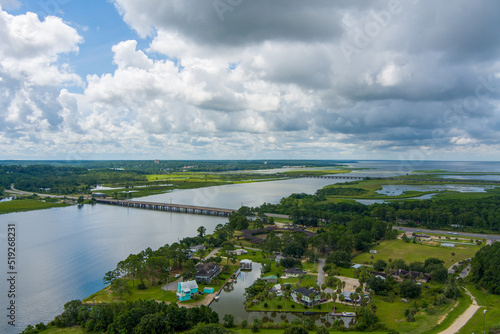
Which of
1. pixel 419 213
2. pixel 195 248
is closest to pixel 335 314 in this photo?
pixel 195 248

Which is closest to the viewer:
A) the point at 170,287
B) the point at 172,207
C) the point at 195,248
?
the point at 170,287

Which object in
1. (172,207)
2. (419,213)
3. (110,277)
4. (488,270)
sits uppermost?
(488,270)

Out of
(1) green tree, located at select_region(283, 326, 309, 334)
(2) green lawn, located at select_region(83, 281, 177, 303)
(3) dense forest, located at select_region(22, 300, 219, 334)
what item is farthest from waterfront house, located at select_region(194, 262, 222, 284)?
(1) green tree, located at select_region(283, 326, 309, 334)

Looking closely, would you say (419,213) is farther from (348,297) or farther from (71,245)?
(71,245)

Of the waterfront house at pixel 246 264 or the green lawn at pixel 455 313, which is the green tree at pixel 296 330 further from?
the waterfront house at pixel 246 264

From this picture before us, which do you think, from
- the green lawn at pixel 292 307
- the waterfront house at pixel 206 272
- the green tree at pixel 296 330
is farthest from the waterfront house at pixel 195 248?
the green tree at pixel 296 330

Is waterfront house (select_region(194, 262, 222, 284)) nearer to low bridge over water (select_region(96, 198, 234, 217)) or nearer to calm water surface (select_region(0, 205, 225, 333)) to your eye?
calm water surface (select_region(0, 205, 225, 333))

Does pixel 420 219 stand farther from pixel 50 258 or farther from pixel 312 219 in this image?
pixel 50 258
